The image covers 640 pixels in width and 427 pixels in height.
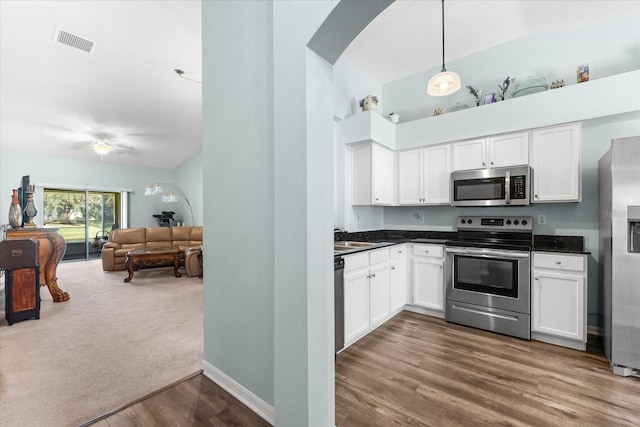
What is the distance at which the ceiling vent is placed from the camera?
11.5 feet

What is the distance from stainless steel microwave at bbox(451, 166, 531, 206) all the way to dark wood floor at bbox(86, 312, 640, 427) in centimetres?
151

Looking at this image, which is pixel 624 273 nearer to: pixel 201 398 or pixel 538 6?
pixel 538 6

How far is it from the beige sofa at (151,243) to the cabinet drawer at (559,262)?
5.47 metres

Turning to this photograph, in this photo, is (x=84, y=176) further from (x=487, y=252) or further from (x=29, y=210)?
(x=487, y=252)

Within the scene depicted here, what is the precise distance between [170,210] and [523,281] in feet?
31.8

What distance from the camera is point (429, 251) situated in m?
3.37

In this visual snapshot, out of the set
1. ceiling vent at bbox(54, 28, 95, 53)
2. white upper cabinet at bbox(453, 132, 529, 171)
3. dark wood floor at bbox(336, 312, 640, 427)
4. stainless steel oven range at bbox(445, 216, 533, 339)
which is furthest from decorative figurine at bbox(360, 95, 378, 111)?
ceiling vent at bbox(54, 28, 95, 53)

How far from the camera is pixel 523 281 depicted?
2.74m

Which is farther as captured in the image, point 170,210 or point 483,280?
point 170,210

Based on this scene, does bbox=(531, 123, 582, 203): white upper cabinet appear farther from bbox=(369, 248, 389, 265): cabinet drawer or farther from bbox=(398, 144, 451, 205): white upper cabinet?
bbox=(369, 248, 389, 265): cabinet drawer

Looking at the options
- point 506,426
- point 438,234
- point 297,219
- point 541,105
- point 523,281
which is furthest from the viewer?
point 438,234

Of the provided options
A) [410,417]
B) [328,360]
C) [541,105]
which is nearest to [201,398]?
[328,360]

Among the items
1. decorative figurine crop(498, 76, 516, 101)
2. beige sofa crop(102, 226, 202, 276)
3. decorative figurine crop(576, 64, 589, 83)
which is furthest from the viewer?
beige sofa crop(102, 226, 202, 276)

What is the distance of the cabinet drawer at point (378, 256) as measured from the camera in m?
2.87
